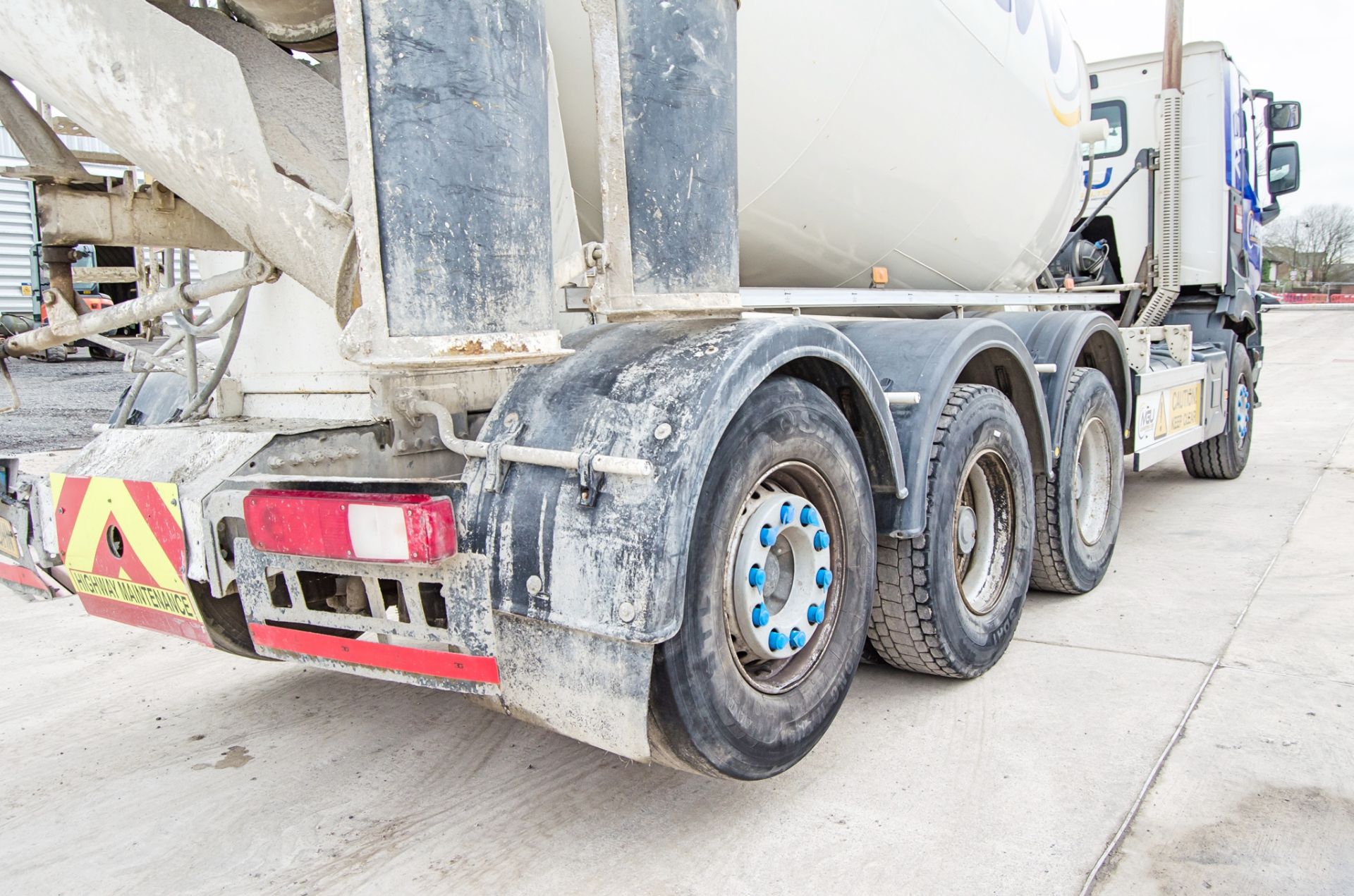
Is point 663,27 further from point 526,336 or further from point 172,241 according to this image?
point 172,241

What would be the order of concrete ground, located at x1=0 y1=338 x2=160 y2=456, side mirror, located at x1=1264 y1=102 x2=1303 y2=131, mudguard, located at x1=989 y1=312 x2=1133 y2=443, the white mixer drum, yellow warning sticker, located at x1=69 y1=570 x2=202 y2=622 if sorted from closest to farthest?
1. yellow warning sticker, located at x1=69 y1=570 x2=202 y2=622
2. the white mixer drum
3. mudguard, located at x1=989 y1=312 x2=1133 y2=443
4. side mirror, located at x1=1264 y1=102 x2=1303 y2=131
5. concrete ground, located at x1=0 y1=338 x2=160 y2=456

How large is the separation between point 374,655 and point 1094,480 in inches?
148

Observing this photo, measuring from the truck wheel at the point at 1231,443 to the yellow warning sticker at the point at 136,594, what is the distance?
707 centimetres

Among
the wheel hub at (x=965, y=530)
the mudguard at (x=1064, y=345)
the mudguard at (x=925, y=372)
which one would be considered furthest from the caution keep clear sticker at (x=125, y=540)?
the mudguard at (x=1064, y=345)

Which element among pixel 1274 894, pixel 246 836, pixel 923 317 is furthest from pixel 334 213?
pixel 923 317

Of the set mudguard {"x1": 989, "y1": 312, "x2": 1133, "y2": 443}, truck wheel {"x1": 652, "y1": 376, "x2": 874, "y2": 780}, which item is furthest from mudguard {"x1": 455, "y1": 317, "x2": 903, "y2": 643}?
mudguard {"x1": 989, "y1": 312, "x2": 1133, "y2": 443}

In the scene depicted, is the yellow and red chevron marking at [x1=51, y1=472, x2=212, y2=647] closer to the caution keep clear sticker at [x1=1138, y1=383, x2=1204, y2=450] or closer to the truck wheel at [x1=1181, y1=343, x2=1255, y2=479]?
the caution keep clear sticker at [x1=1138, y1=383, x2=1204, y2=450]

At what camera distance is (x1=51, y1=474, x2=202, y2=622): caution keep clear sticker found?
A: 233 cm

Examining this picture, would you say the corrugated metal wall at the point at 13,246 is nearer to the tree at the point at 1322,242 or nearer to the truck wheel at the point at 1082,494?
the truck wheel at the point at 1082,494

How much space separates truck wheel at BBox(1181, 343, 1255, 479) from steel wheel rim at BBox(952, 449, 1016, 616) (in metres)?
4.47

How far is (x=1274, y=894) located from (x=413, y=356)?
7.22 ft

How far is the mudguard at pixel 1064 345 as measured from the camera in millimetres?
4254

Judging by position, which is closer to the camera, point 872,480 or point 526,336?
point 526,336

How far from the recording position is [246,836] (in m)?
2.48
